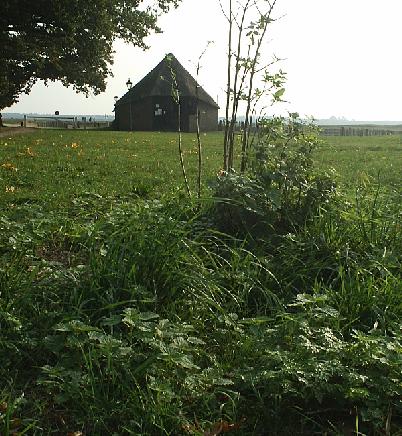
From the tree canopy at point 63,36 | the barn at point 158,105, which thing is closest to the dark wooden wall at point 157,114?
the barn at point 158,105

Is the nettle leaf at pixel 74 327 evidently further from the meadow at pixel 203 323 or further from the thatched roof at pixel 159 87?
the thatched roof at pixel 159 87

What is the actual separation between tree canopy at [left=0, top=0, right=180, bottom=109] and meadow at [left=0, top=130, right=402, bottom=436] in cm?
2243

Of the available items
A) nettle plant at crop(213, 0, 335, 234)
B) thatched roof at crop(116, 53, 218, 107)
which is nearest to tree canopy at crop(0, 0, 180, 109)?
thatched roof at crop(116, 53, 218, 107)

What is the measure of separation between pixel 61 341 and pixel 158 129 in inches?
1847

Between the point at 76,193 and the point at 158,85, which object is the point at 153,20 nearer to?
the point at 158,85

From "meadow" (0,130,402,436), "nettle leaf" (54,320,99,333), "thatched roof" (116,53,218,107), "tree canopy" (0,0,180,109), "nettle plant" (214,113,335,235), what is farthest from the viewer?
"thatched roof" (116,53,218,107)

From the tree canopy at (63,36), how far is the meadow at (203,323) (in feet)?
73.6

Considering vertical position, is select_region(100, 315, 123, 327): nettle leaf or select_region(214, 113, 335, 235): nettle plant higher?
select_region(214, 113, 335, 235): nettle plant

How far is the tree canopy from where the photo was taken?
24109 mm

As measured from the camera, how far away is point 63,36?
85.7 ft

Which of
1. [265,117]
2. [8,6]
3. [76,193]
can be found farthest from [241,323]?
[8,6]

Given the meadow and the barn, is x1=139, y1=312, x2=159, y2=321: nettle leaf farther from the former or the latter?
the barn

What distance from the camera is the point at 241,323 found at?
2969 mm

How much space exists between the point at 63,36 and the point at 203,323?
85.9ft
